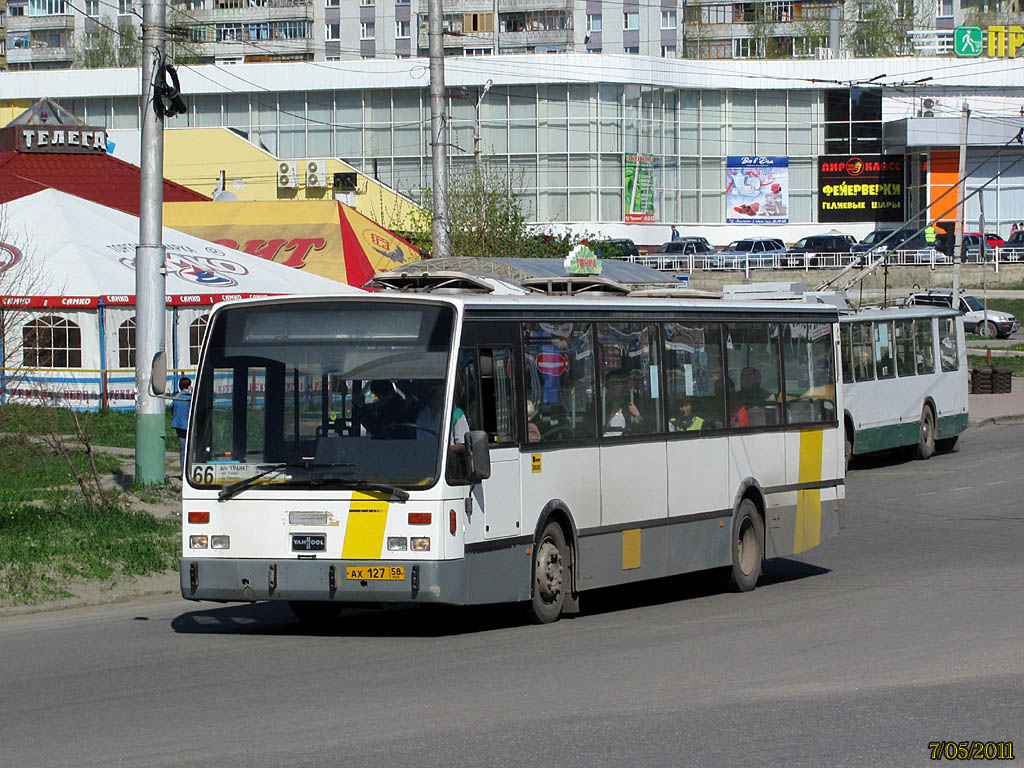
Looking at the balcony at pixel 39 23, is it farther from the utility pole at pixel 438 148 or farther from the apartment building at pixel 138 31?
the utility pole at pixel 438 148

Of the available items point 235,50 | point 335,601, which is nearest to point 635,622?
point 335,601

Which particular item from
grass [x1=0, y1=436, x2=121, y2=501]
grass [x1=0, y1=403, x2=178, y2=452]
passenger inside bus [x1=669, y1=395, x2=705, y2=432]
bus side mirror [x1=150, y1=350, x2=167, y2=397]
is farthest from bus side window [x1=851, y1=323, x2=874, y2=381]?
bus side mirror [x1=150, y1=350, x2=167, y2=397]

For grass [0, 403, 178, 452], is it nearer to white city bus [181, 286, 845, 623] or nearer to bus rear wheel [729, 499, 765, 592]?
bus rear wheel [729, 499, 765, 592]

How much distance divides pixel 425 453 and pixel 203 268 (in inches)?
927

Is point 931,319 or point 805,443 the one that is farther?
point 931,319

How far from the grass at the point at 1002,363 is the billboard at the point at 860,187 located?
38.2 m

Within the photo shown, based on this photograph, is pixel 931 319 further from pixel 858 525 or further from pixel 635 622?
pixel 635 622

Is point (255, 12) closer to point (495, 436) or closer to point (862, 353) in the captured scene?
point (862, 353)

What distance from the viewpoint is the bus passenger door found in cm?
1120

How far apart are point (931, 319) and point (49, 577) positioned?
2142 centimetres

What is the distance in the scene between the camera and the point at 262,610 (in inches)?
520

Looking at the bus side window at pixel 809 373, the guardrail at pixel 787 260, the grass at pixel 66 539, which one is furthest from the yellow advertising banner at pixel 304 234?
the bus side window at pixel 809 373

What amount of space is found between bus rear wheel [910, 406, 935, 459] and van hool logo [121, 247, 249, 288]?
14.2 m

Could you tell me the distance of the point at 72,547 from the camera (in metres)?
14.4
